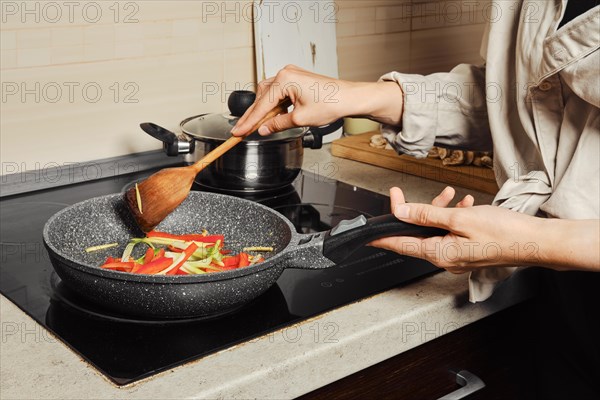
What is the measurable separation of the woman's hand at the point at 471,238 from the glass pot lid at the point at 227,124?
43 cm

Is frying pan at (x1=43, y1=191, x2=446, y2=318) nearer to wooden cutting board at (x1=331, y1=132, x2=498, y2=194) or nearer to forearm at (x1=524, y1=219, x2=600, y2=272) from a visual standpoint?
forearm at (x1=524, y1=219, x2=600, y2=272)

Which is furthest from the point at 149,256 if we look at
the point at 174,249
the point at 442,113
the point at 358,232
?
the point at 442,113

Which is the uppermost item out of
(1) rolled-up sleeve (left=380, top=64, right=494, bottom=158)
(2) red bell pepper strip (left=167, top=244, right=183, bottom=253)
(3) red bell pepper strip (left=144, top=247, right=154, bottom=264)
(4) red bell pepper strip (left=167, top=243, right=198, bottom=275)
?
(1) rolled-up sleeve (left=380, top=64, right=494, bottom=158)

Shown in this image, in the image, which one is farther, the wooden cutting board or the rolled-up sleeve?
the wooden cutting board

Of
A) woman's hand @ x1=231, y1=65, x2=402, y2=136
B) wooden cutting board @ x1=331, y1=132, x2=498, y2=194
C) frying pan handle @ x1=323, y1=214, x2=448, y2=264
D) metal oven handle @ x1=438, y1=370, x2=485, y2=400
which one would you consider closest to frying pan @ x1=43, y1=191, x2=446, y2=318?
frying pan handle @ x1=323, y1=214, x2=448, y2=264

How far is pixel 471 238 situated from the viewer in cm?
91

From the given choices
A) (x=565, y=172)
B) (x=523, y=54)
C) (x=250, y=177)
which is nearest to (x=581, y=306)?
(x=565, y=172)

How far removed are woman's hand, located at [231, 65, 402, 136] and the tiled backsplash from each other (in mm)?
361

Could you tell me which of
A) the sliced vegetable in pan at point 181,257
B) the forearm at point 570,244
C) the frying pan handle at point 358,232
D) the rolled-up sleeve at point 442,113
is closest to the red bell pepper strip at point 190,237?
the sliced vegetable in pan at point 181,257

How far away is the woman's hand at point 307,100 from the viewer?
109 centimetres

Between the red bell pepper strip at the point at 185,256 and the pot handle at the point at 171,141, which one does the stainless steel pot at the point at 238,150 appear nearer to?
the pot handle at the point at 171,141

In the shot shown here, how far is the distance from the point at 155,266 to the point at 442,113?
1.64 ft

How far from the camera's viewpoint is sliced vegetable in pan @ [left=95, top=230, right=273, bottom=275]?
94 cm

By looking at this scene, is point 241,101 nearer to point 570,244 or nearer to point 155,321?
point 155,321
